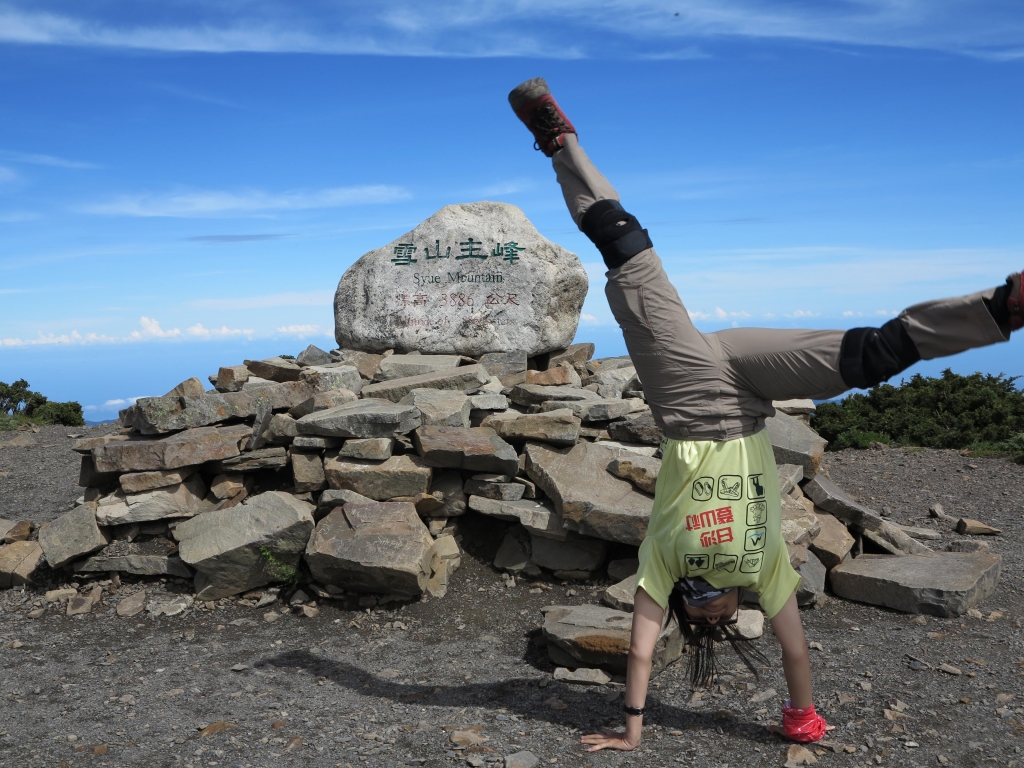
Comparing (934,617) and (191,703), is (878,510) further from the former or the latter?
(191,703)

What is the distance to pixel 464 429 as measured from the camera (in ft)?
22.5

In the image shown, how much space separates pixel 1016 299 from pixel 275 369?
7.74 m

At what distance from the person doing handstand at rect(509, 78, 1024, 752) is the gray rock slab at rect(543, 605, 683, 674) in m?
0.86

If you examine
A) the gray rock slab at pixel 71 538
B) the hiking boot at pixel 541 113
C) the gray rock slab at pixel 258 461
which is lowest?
the gray rock slab at pixel 71 538

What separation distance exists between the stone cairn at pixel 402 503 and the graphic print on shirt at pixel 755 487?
73.6 inches

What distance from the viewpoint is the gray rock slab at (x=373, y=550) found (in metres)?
5.93

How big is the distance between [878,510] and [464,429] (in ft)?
15.8

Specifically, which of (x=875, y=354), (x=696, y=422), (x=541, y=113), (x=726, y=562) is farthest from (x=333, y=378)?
(x=875, y=354)

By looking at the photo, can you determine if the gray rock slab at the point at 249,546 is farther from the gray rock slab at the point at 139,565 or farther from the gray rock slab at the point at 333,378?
the gray rock slab at the point at 333,378

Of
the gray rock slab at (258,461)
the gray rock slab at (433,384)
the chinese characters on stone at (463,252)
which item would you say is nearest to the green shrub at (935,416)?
the chinese characters on stone at (463,252)

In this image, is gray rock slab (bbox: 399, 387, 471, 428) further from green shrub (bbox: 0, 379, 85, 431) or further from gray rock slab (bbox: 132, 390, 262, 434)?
green shrub (bbox: 0, 379, 85, 431)

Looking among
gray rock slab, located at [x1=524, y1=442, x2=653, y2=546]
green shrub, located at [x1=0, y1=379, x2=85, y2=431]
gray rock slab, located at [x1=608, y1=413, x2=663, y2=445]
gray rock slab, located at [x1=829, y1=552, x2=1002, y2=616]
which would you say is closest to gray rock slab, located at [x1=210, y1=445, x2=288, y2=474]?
gray rock slab, located at [x1=524, y1=442, x2=653, y2=546]

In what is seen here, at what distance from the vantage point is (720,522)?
3.73 metres

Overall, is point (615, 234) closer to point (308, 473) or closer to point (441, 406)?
point (441, 406)
